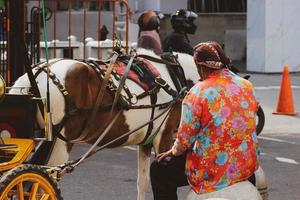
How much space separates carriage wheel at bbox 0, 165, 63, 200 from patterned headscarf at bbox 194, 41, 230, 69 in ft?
4.31

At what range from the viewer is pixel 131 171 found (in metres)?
10.2

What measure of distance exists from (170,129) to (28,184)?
2264 mm

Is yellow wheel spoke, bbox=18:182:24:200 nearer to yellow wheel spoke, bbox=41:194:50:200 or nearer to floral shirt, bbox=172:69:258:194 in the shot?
yellow wheel spoke, bbox=41:194:50:200

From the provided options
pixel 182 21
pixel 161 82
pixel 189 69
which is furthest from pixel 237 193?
pixel 182 21

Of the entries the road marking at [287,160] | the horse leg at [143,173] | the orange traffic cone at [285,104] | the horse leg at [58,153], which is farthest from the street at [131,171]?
the horse leg at [58,153]

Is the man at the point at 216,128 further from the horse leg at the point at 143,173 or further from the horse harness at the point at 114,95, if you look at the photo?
the horse leg at the point at 143,173

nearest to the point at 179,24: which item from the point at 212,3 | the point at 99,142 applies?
the point at 99,142

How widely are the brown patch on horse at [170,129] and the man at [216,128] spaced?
2.25 meters

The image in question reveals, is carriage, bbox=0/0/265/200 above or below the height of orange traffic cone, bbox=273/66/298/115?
above

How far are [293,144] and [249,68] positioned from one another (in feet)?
40.1

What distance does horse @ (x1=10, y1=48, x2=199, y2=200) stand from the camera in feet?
23.4

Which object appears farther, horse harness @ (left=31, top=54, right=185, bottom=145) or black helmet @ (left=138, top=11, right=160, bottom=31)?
black helmet @ (left=138, top=11, right=160, bottom=31)

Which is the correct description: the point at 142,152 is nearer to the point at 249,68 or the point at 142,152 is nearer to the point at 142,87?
the point at 142,87

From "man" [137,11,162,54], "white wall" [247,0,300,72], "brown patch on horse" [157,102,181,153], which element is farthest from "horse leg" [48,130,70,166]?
"white wall" [247,0,300,72]
